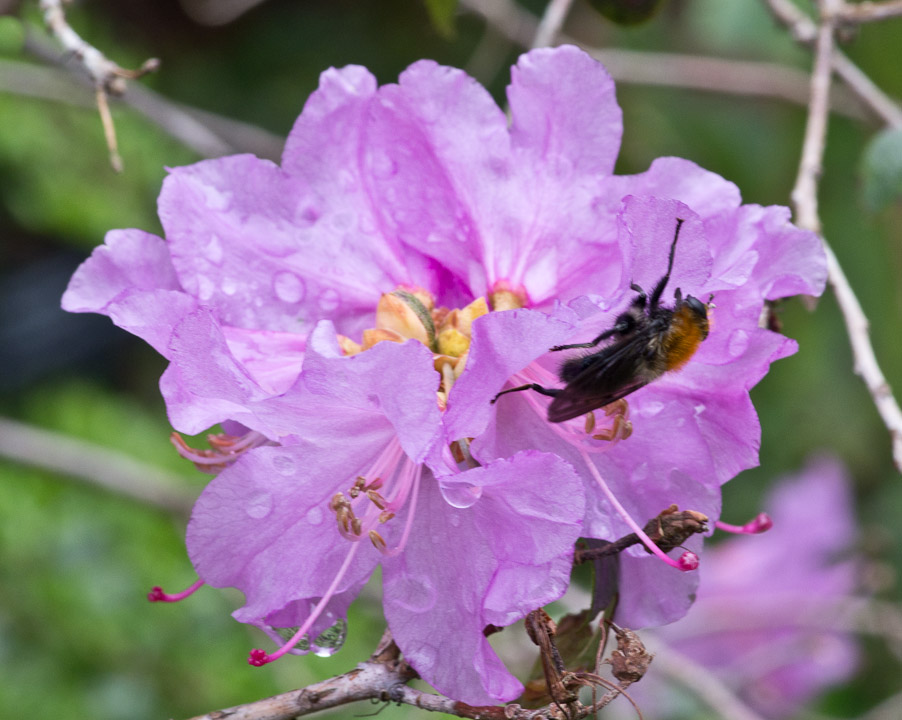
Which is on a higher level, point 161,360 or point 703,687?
point 703,687

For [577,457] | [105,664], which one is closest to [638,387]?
[577,457]

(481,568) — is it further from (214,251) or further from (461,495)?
(214,251)

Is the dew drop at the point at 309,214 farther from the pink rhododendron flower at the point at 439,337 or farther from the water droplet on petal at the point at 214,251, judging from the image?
the water droplet on petal at the point at 214,251

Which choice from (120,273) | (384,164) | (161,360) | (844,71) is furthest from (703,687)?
(161,360)

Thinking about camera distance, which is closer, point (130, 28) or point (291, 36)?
point (291, 36)

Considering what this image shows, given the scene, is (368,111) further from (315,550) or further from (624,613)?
(624,613)

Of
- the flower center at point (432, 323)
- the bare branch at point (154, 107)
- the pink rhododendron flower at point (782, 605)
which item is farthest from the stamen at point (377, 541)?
the pink rhododendron flower at point (782, 605)
